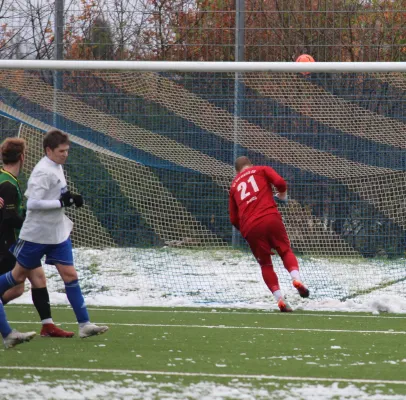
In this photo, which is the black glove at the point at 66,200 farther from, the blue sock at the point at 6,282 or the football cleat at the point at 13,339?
the football cleat at the point at 13,339

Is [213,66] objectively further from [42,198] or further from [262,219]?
[42,198]

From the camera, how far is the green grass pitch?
5.68 meters

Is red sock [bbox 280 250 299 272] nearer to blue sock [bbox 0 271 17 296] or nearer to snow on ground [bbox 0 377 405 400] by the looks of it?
blue sock [bbox 0 271 17 296]

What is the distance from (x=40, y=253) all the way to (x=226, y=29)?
514 cm

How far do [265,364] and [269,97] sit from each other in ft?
14.9

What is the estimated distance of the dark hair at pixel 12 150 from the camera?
7.83m

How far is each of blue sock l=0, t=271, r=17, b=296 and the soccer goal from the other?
2.79 m

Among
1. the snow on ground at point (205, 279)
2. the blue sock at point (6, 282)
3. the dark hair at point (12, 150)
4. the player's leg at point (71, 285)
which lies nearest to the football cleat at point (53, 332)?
the player's leg at point (71, 285)

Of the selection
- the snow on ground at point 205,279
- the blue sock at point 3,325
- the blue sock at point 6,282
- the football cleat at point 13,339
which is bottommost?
the snow on ground at point 205,279

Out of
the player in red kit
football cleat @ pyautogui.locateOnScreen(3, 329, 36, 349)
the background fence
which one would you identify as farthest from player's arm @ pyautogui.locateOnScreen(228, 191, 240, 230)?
football cleat @ pyautogui.locateOnScreen(3, 329, 36, 349)

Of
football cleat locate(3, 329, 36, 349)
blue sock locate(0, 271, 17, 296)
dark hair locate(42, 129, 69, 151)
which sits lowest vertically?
football cleat locate(3, 329, 36, 349)

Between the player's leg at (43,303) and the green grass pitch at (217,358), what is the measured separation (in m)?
0.17

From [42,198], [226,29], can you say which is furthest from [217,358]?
[226,29]

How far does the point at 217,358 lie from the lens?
6734 mm
